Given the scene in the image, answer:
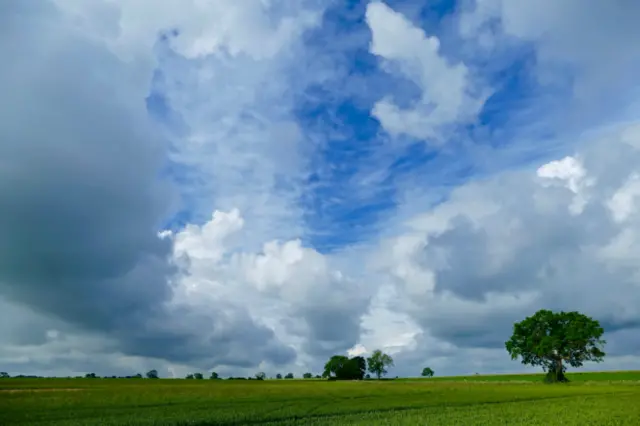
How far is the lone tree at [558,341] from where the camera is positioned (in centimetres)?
11812

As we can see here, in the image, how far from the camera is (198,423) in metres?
39.4

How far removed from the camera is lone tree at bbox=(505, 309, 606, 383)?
388ft

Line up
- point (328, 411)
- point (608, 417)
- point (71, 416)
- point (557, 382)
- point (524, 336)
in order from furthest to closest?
point (524, 336), point (557, 382), point (328, 411), point (71, 416), point (608, 417)

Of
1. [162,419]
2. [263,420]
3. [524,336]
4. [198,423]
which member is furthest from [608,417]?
[524,336]

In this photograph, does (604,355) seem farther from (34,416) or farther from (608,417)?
(34,416)

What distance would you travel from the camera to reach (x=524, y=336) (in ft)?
419

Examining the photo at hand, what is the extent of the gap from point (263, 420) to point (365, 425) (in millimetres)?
9987

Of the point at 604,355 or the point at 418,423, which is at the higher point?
the point at 604,355

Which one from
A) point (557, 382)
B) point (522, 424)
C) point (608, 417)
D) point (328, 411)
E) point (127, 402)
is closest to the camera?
point (522, 424)

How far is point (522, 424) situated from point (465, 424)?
12.9ft

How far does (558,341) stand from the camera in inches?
4673

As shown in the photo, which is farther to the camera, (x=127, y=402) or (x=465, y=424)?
(x=127, y=402)

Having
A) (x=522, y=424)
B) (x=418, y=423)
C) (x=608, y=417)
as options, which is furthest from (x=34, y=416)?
(x=608, y=417)

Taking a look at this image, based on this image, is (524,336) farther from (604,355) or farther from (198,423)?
(198,423)
